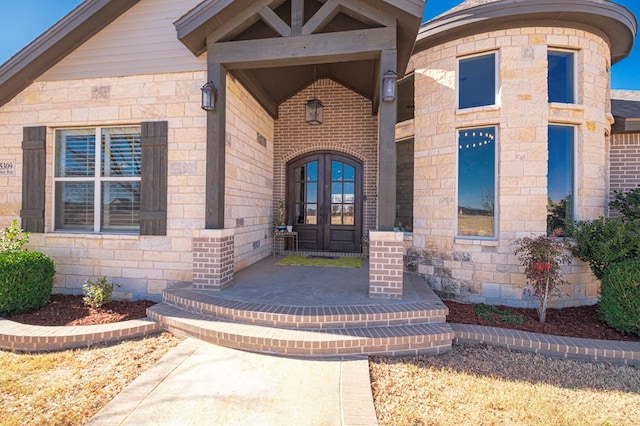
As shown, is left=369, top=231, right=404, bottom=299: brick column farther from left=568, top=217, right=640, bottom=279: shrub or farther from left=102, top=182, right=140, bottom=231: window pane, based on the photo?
left=102, top=182, right=140, bottom=231: window pane

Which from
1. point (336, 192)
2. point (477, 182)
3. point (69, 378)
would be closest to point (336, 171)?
point (336, 192)

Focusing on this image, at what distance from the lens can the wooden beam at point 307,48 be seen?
3.70 meters

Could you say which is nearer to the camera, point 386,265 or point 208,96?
point 386,265

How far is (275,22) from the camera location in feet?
12.6

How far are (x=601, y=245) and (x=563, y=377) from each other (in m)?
2.06

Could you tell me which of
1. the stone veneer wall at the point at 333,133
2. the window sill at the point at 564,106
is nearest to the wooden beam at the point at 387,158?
the window sill at the point at 564,106

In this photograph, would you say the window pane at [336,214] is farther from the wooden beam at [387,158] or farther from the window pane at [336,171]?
the wooden beam at [387,158]

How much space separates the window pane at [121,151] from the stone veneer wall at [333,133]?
3011 mm

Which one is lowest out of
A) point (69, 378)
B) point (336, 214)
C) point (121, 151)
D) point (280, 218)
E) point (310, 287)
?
point (69, 378)

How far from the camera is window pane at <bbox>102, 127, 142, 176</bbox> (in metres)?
4.63

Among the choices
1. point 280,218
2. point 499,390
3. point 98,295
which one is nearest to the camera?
point 499,390

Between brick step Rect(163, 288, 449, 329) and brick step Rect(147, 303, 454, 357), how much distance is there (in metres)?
0.07

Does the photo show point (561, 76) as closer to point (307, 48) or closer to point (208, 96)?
point (307, 48)

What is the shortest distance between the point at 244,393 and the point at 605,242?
474 cm
